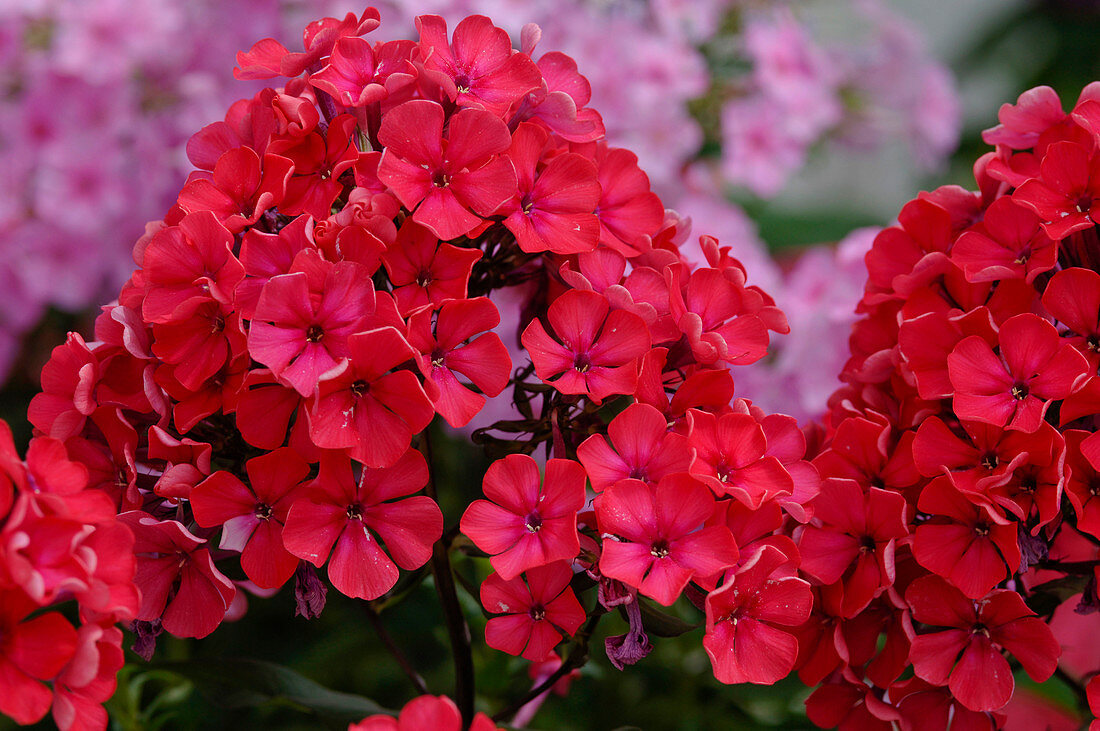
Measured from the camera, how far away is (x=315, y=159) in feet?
1.36

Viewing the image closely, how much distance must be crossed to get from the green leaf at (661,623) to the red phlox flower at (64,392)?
9.5 inches

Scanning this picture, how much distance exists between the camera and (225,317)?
38 cm

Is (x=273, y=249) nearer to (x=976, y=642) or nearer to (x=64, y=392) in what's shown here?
(x=64, y=392)

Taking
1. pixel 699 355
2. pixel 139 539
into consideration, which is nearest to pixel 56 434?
pixel 139 539

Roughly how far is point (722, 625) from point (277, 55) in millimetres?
330

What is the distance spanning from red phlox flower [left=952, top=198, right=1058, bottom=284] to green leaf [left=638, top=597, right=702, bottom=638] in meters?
0.20

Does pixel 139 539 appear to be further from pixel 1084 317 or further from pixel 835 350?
pixel 835 350

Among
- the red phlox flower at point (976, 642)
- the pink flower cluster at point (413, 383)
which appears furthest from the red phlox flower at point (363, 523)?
the red phlox flower at point (976, 642)

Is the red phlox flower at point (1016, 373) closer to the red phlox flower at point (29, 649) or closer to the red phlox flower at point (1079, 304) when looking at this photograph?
the red phlox flower at point (1079, 304)

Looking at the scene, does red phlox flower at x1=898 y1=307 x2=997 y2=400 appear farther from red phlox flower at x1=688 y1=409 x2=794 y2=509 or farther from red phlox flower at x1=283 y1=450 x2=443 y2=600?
red phlox flower at x1=283 y1=450 x2=443 y2=600

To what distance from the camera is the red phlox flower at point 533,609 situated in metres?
0.37

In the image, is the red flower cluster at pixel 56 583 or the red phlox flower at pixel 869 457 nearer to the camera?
the red flower cluster at pixel 56 583

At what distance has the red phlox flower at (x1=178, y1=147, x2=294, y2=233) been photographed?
404 mm

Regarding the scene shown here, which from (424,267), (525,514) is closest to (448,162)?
(424,267)
